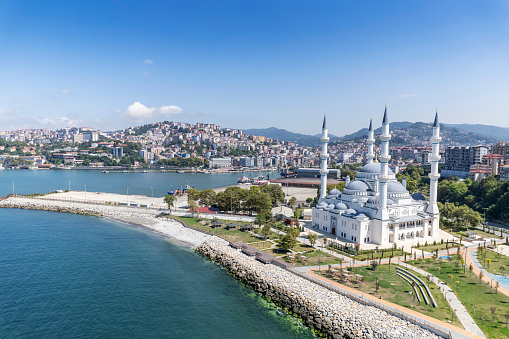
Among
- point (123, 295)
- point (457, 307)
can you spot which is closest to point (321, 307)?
point (457, 307)

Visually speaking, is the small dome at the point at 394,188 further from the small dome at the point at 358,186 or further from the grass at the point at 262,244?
the grass at the point at 262,244

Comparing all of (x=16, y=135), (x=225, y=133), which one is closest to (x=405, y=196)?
(x=225, y=133)

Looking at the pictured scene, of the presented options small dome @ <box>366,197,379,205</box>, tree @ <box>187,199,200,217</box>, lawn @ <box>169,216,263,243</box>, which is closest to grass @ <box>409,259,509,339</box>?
small dome @ <box>366,197,379,205</box>

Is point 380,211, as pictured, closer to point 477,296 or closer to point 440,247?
point 440,247

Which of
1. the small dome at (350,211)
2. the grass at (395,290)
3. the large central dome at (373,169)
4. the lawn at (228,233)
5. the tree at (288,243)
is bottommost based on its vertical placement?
the lawn at (228,233)

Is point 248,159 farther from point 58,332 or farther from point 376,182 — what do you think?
point 58,332

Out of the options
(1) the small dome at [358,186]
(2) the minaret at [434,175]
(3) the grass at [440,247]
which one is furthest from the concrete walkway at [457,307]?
(2) the minaret at [434,175]

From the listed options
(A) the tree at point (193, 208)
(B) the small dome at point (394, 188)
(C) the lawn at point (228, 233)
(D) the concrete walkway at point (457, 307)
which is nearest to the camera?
(D) the concrete walkway at point (457, 307)

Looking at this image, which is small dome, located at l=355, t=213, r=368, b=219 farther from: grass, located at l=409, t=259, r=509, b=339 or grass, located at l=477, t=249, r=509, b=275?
grass, located at l=477, t=249, r=509, b=275
